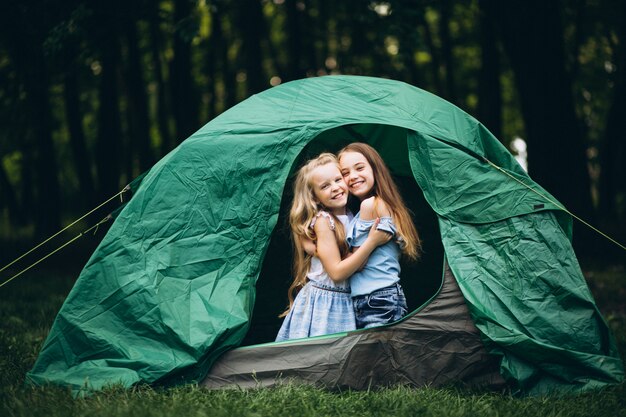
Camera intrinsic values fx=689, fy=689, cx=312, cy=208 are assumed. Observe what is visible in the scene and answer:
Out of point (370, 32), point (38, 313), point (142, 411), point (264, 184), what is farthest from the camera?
point (370, 32)

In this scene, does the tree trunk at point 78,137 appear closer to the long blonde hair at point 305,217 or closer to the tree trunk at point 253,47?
the tree trunk at point 253,47

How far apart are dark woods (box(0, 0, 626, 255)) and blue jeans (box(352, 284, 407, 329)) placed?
372cm

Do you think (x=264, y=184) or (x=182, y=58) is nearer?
(x=264, y=184)

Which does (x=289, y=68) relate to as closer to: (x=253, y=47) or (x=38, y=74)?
(x=253, y=47)

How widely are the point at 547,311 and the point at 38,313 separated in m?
4.30

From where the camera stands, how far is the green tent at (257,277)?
155 inches

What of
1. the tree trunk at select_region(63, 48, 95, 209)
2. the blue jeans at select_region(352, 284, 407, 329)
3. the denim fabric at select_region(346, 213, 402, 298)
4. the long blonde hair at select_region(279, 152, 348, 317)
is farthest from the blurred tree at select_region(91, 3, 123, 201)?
the blue jeans at select_region(352, 284, 407, 329)

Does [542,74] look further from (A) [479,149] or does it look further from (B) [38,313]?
(B) [38,313]

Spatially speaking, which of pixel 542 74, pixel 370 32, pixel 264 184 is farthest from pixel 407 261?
pixel 370 32

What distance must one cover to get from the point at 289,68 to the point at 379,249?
22.2 ft

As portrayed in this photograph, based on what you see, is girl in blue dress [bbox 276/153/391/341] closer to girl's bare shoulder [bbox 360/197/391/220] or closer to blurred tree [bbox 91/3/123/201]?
girl's bare shoulder [bbox 360/197/391/220]

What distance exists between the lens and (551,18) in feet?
23.6

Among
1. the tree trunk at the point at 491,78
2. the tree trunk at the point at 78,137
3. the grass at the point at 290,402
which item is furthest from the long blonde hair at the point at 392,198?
the tree trunk at the point at 78,137

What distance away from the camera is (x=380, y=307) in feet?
14.0
